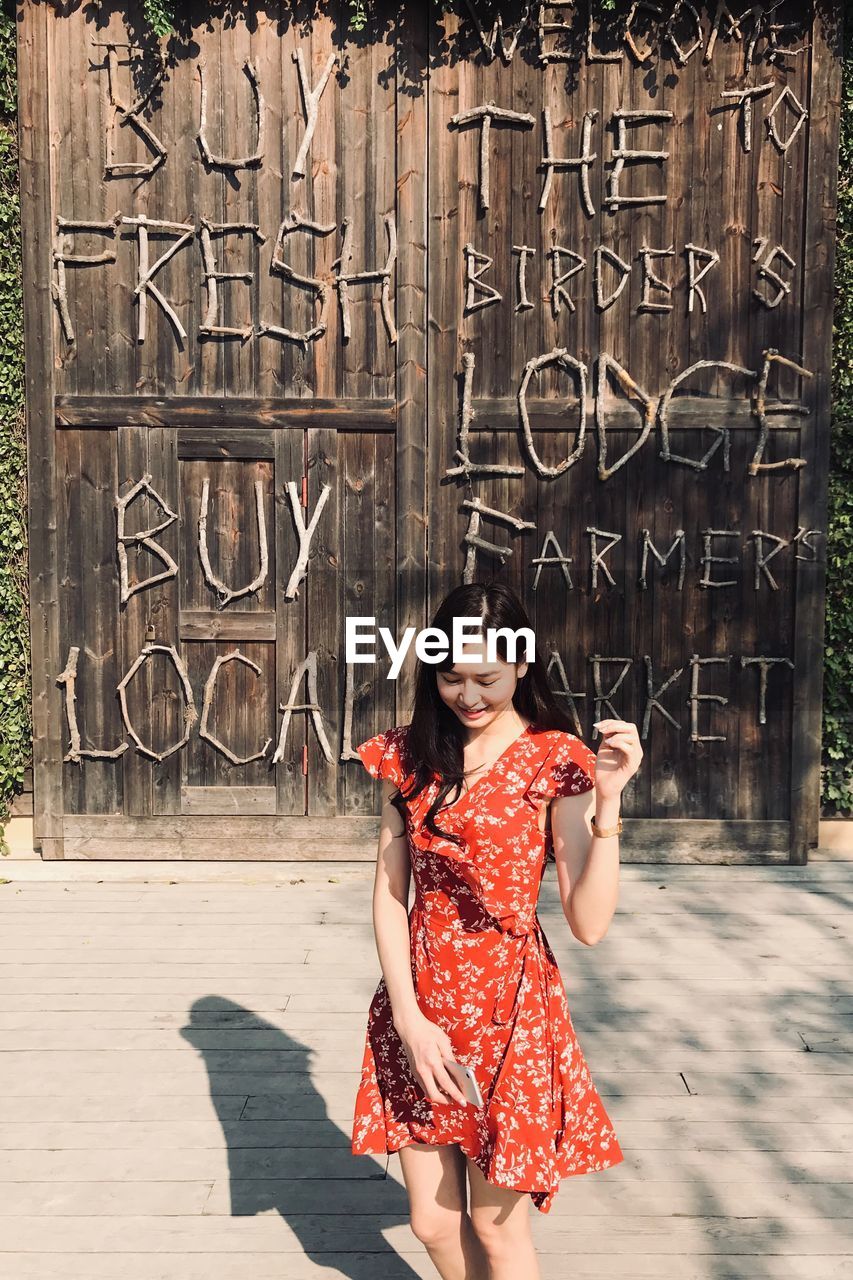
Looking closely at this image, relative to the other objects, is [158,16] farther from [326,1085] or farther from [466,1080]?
[466,1080]

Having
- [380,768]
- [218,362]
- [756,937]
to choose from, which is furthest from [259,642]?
[380,768]

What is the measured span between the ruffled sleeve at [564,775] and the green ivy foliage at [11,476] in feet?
16.9

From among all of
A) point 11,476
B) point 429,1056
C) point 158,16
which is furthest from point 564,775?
point 158,16

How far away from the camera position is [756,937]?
5727 millimetres

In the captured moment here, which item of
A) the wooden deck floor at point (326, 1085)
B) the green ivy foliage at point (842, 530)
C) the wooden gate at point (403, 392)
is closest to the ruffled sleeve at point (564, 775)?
the wooden deck floor at point (326, 1085)

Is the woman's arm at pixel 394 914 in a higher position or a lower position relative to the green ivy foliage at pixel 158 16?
lower

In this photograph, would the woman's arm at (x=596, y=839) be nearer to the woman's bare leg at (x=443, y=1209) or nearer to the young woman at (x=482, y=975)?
the young woman at (x=482, y=975)

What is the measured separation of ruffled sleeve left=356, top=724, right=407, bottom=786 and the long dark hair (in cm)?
3

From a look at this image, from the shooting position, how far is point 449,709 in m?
2.69

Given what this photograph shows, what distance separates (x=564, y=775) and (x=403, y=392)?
4.59m

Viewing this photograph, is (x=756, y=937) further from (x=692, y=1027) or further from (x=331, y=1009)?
(x=331, y=1009)

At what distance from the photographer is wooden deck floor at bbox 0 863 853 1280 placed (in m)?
3.32

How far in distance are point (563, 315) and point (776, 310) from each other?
3.98 feet

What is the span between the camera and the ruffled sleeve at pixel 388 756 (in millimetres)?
2678
